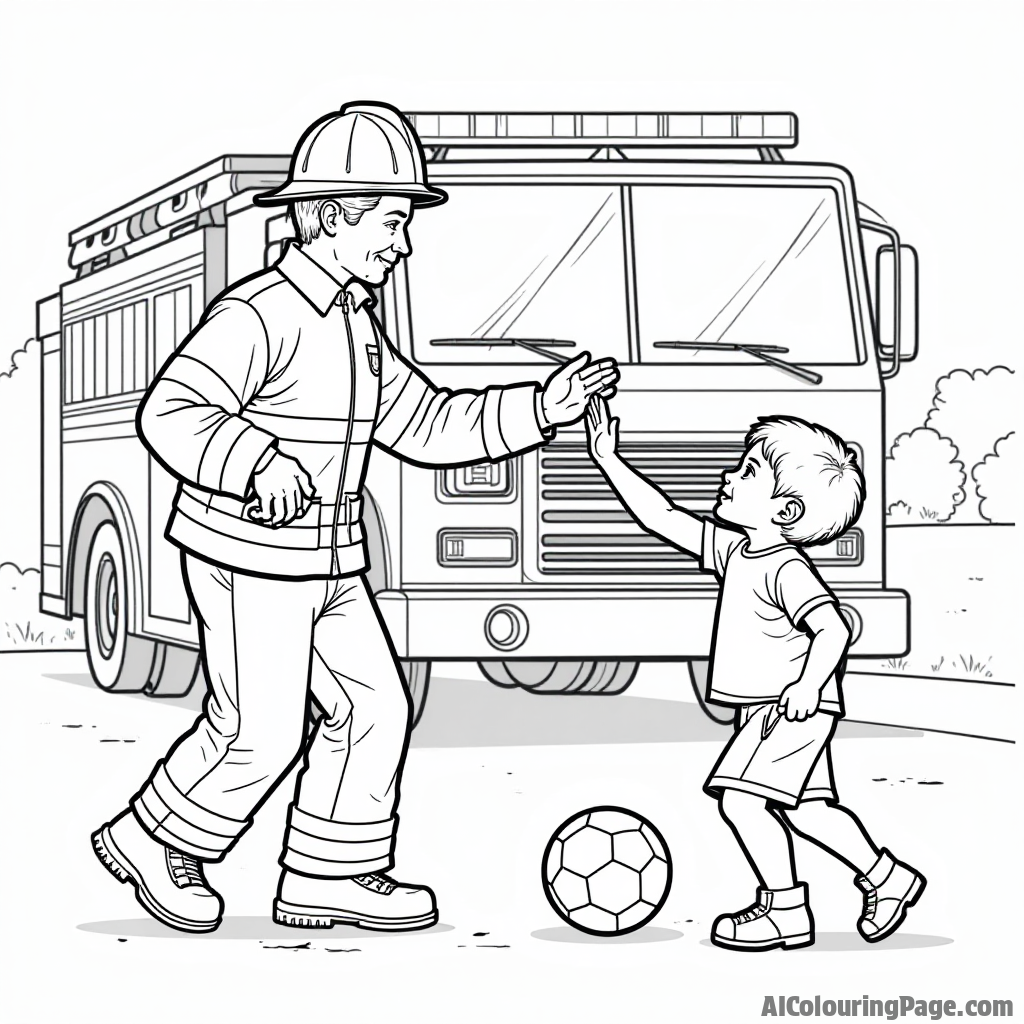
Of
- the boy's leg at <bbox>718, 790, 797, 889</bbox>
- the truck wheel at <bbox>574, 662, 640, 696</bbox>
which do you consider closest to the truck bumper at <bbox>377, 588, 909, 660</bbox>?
the boy's leg at <bbox>718, 790, 797, 889</bbox>

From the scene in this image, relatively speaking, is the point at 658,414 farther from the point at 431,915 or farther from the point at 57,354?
the point at 57,354

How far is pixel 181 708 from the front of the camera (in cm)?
1187

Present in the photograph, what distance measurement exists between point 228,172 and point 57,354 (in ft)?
13.4

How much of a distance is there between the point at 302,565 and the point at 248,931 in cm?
129

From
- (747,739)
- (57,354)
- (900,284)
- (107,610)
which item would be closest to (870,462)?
(900,284)

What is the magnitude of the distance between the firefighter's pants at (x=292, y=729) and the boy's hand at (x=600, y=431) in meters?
→ 0.92

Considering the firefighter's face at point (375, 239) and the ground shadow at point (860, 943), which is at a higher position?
the firefighter's face at point (375, 239)

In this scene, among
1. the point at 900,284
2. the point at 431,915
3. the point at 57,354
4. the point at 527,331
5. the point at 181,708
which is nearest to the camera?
Result: the point at 431,915

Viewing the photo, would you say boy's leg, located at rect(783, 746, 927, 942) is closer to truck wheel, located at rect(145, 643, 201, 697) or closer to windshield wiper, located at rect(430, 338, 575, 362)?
windshield wiper, located at rect(430, 338, 575, 362)

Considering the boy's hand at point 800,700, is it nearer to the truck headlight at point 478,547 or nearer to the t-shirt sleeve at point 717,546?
the t-shirt sleeve at point 717,546

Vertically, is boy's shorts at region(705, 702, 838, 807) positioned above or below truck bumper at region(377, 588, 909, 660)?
below

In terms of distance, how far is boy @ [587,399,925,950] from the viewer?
22.5 ft

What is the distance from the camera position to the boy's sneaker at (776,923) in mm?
6926

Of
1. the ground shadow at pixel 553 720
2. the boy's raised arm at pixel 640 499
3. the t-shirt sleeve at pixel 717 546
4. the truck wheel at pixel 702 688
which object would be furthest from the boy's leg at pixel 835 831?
the truck wheel at pixel 702 688
